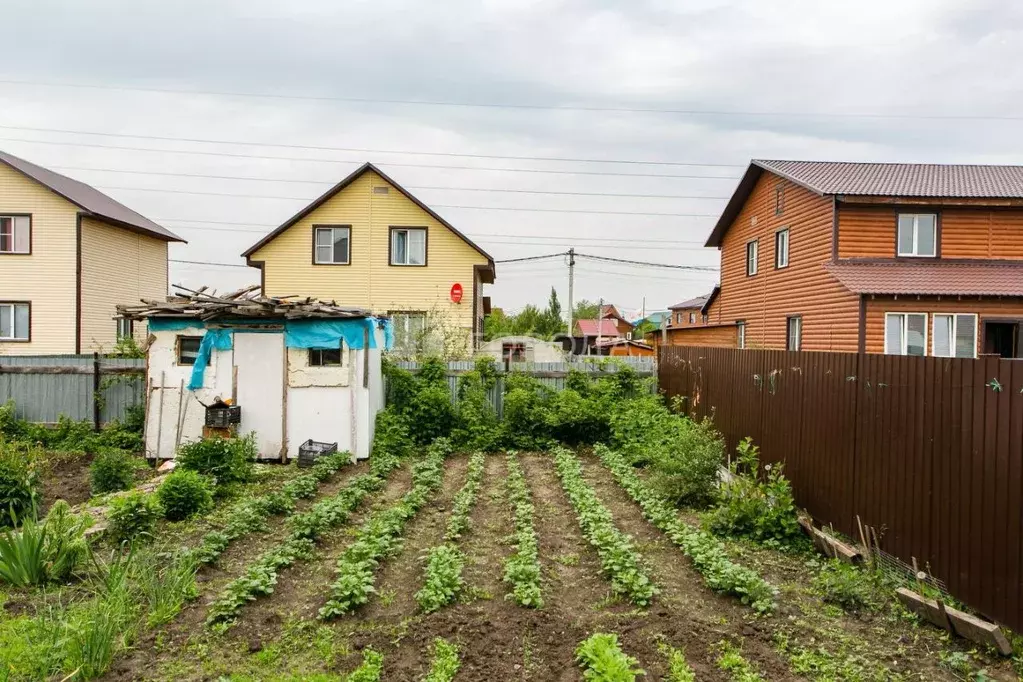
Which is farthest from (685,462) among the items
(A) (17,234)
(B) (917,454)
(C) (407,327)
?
(A) (17,234)

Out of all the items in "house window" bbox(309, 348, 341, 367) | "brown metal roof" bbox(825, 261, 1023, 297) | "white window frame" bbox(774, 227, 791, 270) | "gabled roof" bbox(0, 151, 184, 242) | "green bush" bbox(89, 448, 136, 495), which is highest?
"gabled roof" bbox(0, 151, 184, 242)

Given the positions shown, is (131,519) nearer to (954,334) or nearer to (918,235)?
(954,334)

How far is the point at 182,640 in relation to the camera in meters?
5.30

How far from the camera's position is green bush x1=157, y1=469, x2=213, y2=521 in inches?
348

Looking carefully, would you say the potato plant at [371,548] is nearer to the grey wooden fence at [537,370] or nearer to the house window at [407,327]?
the grey wooden fence at [537,370]

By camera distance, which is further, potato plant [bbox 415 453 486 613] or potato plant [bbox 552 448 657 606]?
potato plant [bbox 552 448 657 606]

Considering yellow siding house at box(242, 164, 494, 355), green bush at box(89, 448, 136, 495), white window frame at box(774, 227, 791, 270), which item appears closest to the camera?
green bush at box(89, 448, 136, 495)

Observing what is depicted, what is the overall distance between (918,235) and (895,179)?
7.38 feet

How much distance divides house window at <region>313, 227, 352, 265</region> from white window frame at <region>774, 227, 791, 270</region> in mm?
13416

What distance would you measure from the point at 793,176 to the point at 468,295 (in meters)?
10.1

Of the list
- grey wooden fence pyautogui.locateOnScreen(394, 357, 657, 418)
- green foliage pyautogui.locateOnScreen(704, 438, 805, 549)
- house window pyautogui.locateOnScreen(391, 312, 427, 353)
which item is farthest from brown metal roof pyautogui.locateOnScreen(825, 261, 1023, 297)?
house window pyautogui.locateOnScreen(391, 312, 427, 353)

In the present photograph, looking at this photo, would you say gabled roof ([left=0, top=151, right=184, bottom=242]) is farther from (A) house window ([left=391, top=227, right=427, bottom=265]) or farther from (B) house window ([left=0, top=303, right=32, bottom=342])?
(A) house window ([left=391, top=227, right=427, bottom=265])

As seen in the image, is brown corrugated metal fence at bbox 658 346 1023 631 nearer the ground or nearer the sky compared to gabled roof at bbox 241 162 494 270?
nearer the ground

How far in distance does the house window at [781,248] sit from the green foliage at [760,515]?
604 inches
